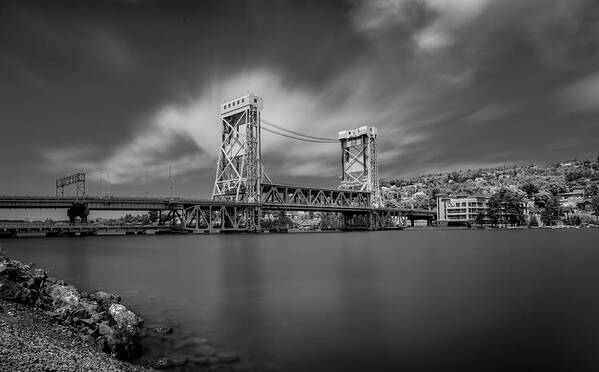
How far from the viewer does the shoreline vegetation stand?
7.57m

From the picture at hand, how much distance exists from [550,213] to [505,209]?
2732 centimetres

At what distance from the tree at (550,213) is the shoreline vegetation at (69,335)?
168380 millimetres

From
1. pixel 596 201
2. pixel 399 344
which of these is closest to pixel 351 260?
pixel 399 344

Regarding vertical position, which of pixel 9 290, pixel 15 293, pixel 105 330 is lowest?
pixel 105 330

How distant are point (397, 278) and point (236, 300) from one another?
1073 cm

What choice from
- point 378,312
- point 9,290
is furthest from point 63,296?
point 378,312

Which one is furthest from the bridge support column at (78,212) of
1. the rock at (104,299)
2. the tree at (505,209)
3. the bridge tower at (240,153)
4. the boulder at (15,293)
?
the tree at (505,209)

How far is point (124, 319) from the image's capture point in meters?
12.6

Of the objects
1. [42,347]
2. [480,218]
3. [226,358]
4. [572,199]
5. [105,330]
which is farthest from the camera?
[572,199]

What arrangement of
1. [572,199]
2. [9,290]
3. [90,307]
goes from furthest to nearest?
[572,199], [90,307], [9,290]

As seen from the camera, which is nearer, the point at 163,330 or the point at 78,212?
the point at 163,330

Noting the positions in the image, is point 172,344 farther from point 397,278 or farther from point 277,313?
point 397,278

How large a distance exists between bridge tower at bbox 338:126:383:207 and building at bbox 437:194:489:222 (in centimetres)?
3240

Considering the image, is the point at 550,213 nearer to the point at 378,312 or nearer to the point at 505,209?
the point at 505,209
